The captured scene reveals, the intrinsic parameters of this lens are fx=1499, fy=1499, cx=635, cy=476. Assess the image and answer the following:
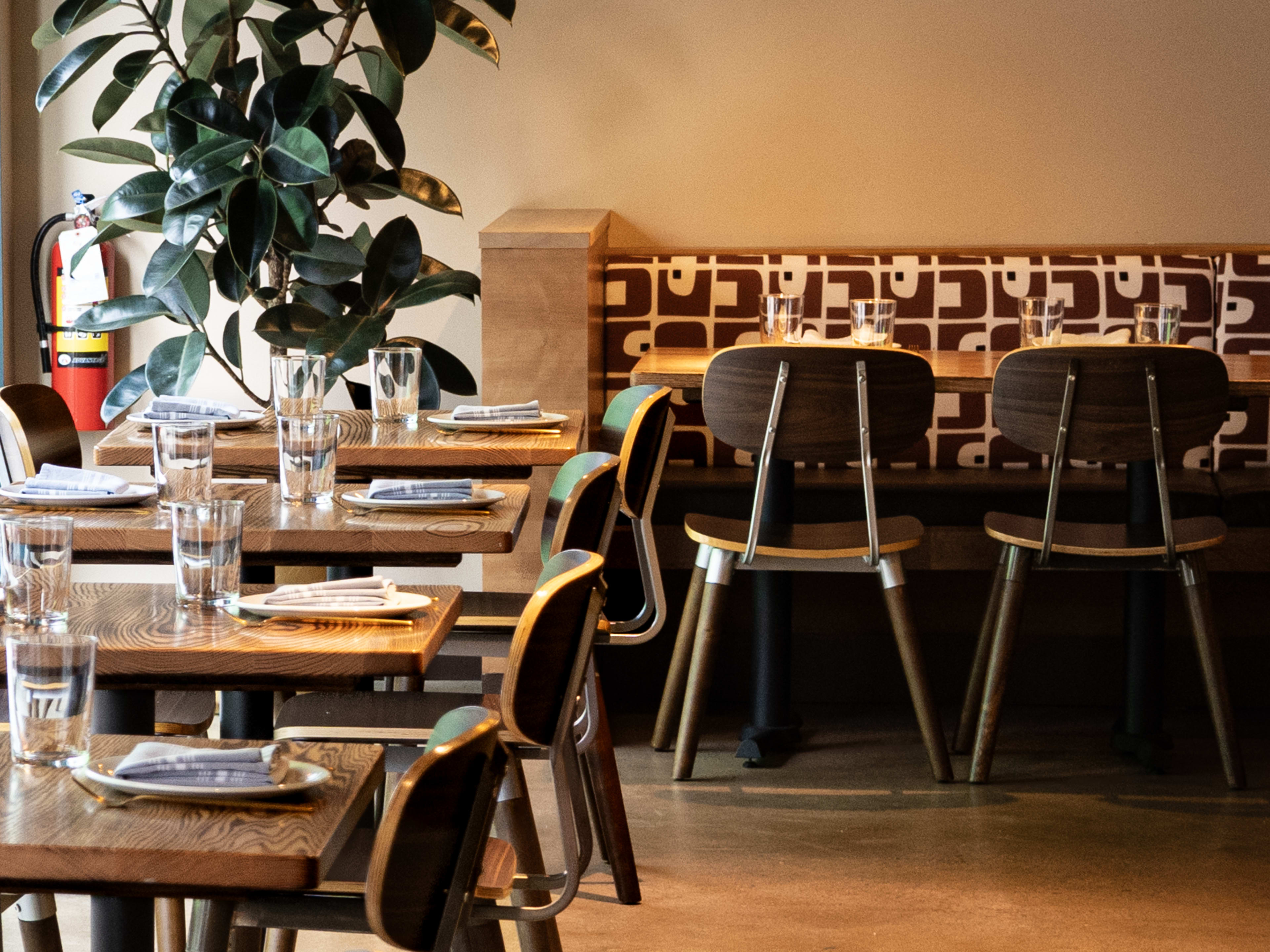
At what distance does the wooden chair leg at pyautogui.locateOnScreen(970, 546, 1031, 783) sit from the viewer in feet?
10.8

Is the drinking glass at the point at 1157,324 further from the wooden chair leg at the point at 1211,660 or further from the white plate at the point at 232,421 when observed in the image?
the white plate at the point at 232,421

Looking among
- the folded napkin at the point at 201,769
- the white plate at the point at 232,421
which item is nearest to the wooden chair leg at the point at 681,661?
the white plate at the point at 232,421

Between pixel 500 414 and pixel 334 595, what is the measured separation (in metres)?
1.21

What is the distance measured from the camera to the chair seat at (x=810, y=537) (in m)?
3.25

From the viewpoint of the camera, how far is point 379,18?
355 cm

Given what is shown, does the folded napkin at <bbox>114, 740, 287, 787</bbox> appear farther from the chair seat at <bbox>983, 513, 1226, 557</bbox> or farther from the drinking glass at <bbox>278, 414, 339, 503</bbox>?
the chair seat at <bbox>983, 513, 1226, 557</bbox>

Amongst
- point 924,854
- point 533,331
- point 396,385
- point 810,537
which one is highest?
point 533,331

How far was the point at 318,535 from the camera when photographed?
7.03 feet

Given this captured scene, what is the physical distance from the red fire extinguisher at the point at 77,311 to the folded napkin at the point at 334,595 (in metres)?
2.93

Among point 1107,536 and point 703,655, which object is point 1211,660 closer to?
point 1107,536

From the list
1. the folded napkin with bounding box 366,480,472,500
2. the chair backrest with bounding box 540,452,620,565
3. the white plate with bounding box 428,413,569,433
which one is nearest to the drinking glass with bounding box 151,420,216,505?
the folded napkin with bounding box 366,480,472,500

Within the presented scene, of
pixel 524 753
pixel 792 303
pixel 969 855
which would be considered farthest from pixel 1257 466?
pixel 524 753

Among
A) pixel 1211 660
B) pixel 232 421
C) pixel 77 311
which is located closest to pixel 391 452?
pixel 232 421

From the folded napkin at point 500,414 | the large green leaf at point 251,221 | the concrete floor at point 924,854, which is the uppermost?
the large green leaf at point 251,221
